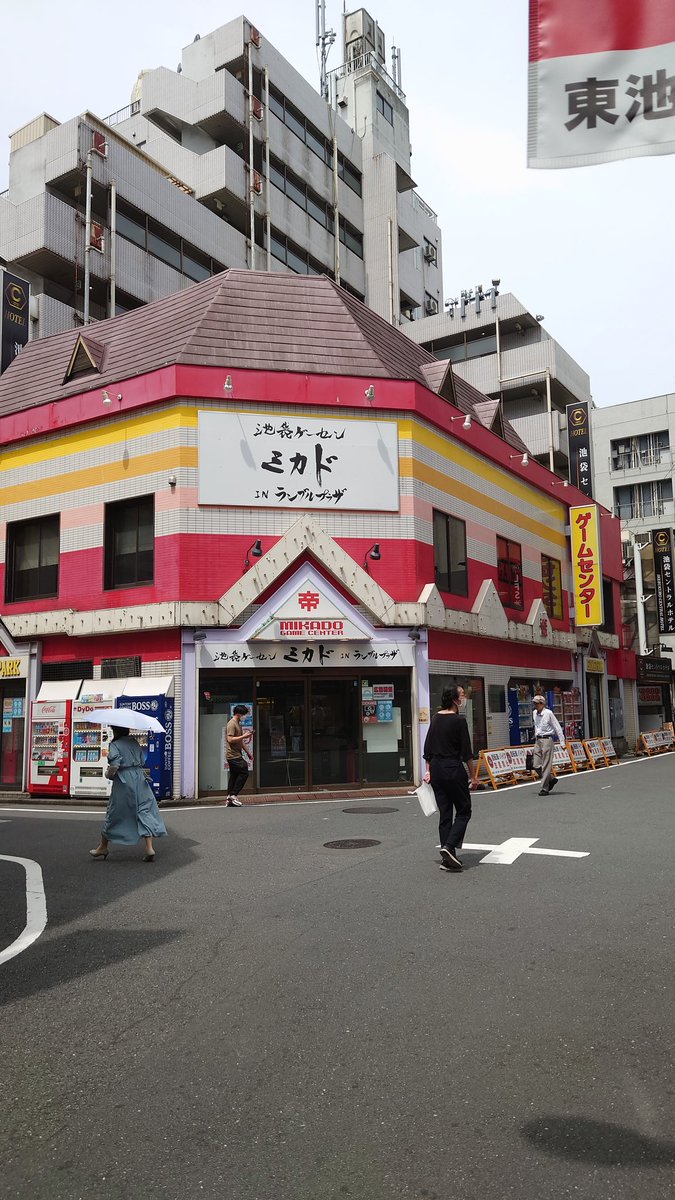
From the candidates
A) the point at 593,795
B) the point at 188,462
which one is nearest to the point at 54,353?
the point at 188,462

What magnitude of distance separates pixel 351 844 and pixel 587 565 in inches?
777

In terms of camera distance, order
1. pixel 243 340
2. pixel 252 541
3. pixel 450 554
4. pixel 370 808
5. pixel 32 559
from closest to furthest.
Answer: pixel 370 808
pixel 252 541
pixel 243 340
pixel 32 559
pixel 450 554

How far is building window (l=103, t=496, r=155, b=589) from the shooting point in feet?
60.4

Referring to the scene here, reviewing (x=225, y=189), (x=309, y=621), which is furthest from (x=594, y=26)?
(x=225, y=189)

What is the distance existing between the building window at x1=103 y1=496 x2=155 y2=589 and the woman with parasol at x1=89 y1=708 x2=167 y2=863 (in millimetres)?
8484

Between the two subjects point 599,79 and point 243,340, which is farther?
point 243,340

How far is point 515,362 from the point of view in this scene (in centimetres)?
4422

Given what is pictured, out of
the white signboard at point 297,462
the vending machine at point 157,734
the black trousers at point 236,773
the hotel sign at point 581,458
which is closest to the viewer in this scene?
the black trousers at point 236,773

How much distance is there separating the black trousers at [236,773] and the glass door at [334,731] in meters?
2.54

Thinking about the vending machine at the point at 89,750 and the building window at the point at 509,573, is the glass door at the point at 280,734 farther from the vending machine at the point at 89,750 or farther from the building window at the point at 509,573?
the building window at the point at 509,573

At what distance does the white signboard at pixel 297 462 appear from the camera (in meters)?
18.0

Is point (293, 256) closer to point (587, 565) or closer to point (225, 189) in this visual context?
point (225, 189)

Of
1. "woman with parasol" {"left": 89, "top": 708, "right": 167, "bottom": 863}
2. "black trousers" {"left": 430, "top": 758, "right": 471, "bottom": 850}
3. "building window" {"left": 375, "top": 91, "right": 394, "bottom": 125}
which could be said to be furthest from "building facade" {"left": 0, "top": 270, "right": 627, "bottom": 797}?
"building window" {"left": 375, "top": 91, "right": 394, "bottom": 125}

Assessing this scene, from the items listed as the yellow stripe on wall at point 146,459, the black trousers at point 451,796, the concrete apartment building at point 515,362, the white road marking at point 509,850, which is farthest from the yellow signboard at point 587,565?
the black trousers at point 451,796
